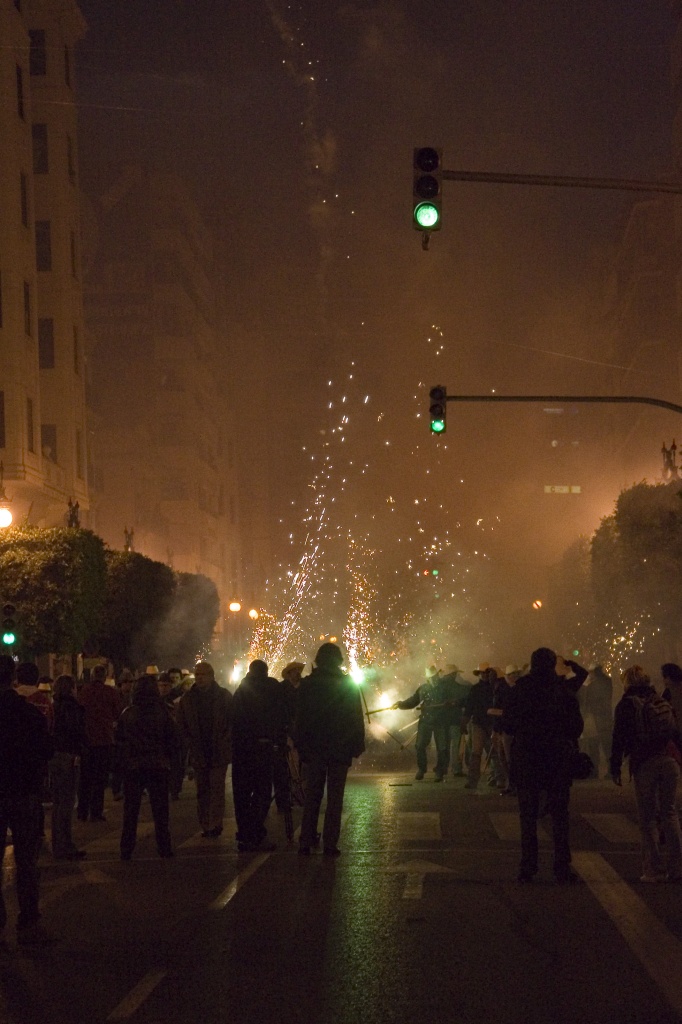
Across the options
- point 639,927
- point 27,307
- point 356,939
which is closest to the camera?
point 356,939

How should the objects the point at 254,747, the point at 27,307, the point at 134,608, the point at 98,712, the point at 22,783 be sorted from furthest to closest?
the point at 134,608 < the point at 27,307 < the point at 98,712 < the point at 254,747 < the point at 22,783

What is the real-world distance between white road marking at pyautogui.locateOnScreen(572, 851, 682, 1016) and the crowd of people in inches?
17.0

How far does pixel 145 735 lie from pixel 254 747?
1.15 meters

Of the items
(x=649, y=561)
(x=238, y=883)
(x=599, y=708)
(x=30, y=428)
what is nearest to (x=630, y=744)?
(x=238, y=883)

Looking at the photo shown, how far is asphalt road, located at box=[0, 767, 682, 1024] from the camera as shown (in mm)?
7414

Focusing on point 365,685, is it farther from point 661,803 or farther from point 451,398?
point 661,803

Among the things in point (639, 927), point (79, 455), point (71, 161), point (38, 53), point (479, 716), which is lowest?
point (639, 927)

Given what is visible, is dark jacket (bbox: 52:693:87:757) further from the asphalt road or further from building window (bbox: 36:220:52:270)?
building window (bbox: 36:220:52:270)

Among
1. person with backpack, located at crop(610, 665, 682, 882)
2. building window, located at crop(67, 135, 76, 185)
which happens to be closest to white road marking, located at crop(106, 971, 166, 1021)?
person with backpack, located at crop(610, 665, 682, 882)

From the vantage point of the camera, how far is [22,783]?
9.73 meters

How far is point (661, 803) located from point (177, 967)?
508cm

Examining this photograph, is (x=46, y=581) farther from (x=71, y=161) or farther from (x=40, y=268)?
(x=71, y=161)

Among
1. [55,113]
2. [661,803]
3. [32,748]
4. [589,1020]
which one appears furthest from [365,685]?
[589,1020]

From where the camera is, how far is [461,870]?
12.5 meters
